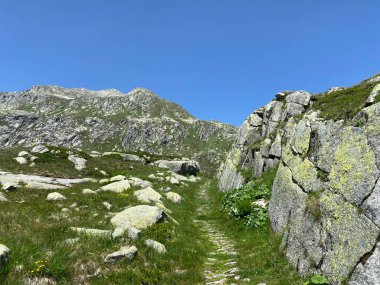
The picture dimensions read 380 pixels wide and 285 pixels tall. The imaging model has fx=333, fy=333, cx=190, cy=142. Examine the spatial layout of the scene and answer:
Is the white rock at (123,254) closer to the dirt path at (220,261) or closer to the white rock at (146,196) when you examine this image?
the dirt path at (220,261)

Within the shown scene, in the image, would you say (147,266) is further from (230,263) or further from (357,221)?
(357,221)

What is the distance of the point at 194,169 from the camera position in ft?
298

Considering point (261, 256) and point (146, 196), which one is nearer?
point (261, 256)

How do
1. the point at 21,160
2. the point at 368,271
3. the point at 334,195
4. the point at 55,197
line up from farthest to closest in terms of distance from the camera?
the point at 21,160
the point at 55,197
the point at 334,195
the point at 368,271

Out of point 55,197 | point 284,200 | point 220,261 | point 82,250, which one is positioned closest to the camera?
point 82,250

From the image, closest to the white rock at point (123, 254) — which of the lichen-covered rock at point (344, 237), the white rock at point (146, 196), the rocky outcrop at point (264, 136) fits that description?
the lichen-covered rock at point (344, 237)

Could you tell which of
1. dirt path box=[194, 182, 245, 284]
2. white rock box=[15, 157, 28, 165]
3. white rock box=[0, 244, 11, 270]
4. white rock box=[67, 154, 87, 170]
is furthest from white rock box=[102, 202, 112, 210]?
white rock box=[15, 157, 28, 165]

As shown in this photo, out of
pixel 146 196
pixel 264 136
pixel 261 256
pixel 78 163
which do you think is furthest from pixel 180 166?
pixel 261 256

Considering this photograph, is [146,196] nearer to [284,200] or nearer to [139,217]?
[139,217]

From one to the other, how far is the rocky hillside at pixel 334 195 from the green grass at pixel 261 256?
0.45 meters

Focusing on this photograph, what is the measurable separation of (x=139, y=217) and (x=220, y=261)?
4.85 meters

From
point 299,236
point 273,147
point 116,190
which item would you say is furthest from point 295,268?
point 116,190

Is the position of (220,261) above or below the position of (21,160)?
below

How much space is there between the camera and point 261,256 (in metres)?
14.4
